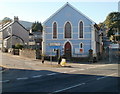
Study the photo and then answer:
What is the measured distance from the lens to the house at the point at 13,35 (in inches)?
2794

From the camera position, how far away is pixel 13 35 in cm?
7219

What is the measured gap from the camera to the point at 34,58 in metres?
46.6

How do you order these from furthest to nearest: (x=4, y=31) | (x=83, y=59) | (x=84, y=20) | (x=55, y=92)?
1. (x=4, y=31)
2. (x=84, y=20)
3. (x=83, y=59)
4. (x=55, y=92)

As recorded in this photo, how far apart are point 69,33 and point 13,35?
99.9ft

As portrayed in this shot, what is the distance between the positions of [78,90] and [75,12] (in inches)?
1297

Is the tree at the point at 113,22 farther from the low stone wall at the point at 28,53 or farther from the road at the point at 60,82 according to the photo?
the road at the point at 60,82

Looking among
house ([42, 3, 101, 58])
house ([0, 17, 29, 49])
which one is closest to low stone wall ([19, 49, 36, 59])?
house ([42, 3, 101, 58])

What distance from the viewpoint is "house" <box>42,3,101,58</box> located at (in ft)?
150

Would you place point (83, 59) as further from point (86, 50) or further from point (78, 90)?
point (78, 90)

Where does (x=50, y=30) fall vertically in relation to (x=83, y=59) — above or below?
above

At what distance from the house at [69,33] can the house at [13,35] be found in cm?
2630

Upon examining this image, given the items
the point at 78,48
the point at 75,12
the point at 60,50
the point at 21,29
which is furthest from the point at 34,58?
the point at 21,29

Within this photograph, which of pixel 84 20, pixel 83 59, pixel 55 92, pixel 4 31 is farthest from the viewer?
pixel 4 31

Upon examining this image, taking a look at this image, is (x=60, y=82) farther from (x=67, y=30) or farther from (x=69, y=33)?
(x=67, y=30)
